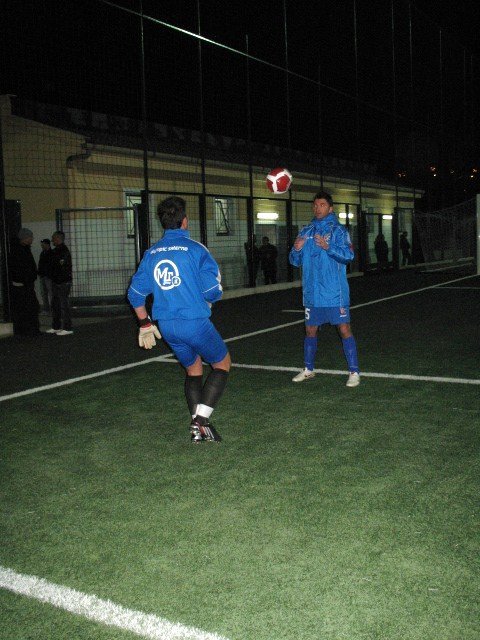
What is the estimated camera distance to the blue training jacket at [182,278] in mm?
4695

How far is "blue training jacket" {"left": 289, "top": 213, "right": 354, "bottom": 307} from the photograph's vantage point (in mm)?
6625

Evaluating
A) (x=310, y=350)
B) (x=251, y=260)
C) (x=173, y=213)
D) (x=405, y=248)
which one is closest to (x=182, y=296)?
(x=173, y=213)

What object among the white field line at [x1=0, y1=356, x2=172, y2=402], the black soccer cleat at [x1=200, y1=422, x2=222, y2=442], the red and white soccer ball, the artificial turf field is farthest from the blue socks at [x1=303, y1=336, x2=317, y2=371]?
the red and white soccer ball

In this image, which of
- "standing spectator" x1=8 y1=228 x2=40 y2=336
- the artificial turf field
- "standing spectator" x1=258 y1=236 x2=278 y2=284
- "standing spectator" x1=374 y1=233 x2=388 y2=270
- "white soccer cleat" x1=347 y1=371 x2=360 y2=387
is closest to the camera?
the artificial turf field

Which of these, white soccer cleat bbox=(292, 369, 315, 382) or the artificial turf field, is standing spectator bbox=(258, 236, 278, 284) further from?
white soccer cleat bbox=(292, 369, 315, 382)

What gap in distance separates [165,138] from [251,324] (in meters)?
9.56

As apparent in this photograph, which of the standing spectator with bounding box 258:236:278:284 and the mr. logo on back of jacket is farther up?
the standing spectator with bounding box 258:236:278:284

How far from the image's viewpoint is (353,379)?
6.92 metres

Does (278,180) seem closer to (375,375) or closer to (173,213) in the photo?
(375,375)

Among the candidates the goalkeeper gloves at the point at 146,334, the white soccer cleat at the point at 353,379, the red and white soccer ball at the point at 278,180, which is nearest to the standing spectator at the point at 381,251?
the red and white soccer ball at the point at 278,180

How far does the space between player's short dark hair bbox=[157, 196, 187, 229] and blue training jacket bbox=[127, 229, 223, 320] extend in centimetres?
9

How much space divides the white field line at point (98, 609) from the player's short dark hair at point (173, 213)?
8.40 ft

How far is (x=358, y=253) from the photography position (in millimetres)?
24938

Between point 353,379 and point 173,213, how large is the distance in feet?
9.89
